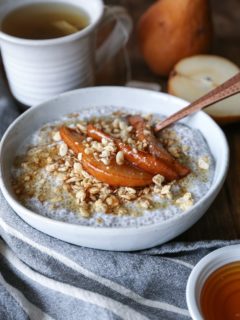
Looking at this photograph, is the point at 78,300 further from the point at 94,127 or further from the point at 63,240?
the point at 94,127

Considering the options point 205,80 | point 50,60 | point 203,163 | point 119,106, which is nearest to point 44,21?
point 50,60

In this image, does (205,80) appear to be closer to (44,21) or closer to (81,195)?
(44,21)

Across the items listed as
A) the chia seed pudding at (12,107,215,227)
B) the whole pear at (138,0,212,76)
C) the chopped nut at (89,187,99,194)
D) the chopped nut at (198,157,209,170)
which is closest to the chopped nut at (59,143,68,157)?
the chia seed pudding at (12,107,215,227)

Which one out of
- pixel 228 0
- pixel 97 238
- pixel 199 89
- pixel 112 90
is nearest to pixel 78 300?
pixel 97 238

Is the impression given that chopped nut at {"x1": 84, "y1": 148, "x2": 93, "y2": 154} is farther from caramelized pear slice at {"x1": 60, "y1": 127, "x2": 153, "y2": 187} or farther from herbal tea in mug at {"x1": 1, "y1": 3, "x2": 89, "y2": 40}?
herbal tea in mug at {"x1": 1, "y1": 3, "x2": 89, "y2": 40}

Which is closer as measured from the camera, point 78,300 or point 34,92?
point 78,300
